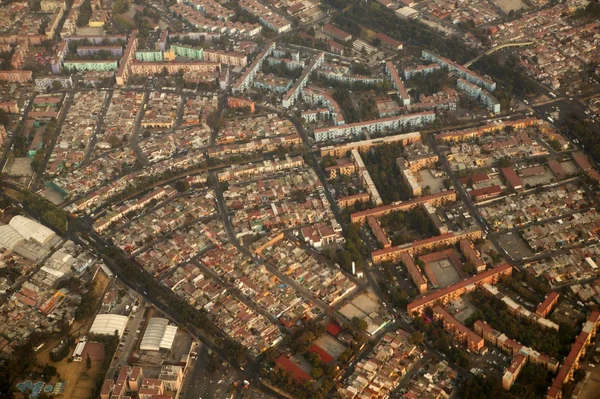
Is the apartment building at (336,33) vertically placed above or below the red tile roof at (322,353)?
above

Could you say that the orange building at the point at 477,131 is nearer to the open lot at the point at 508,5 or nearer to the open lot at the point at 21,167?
the open lot at the point at 508,5

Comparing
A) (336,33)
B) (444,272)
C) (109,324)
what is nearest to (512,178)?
(444,272)

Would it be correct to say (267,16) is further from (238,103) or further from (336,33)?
(238,103)

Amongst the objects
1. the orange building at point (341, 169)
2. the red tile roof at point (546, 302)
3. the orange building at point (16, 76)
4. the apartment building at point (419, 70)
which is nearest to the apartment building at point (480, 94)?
the apartment building at point (419, 70)

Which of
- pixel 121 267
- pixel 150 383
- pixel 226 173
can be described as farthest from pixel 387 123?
pixel 150 383

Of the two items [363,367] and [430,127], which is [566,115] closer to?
[430,127]

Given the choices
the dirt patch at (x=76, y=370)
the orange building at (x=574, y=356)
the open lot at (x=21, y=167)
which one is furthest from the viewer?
the open lot at (x=21, y=167)
